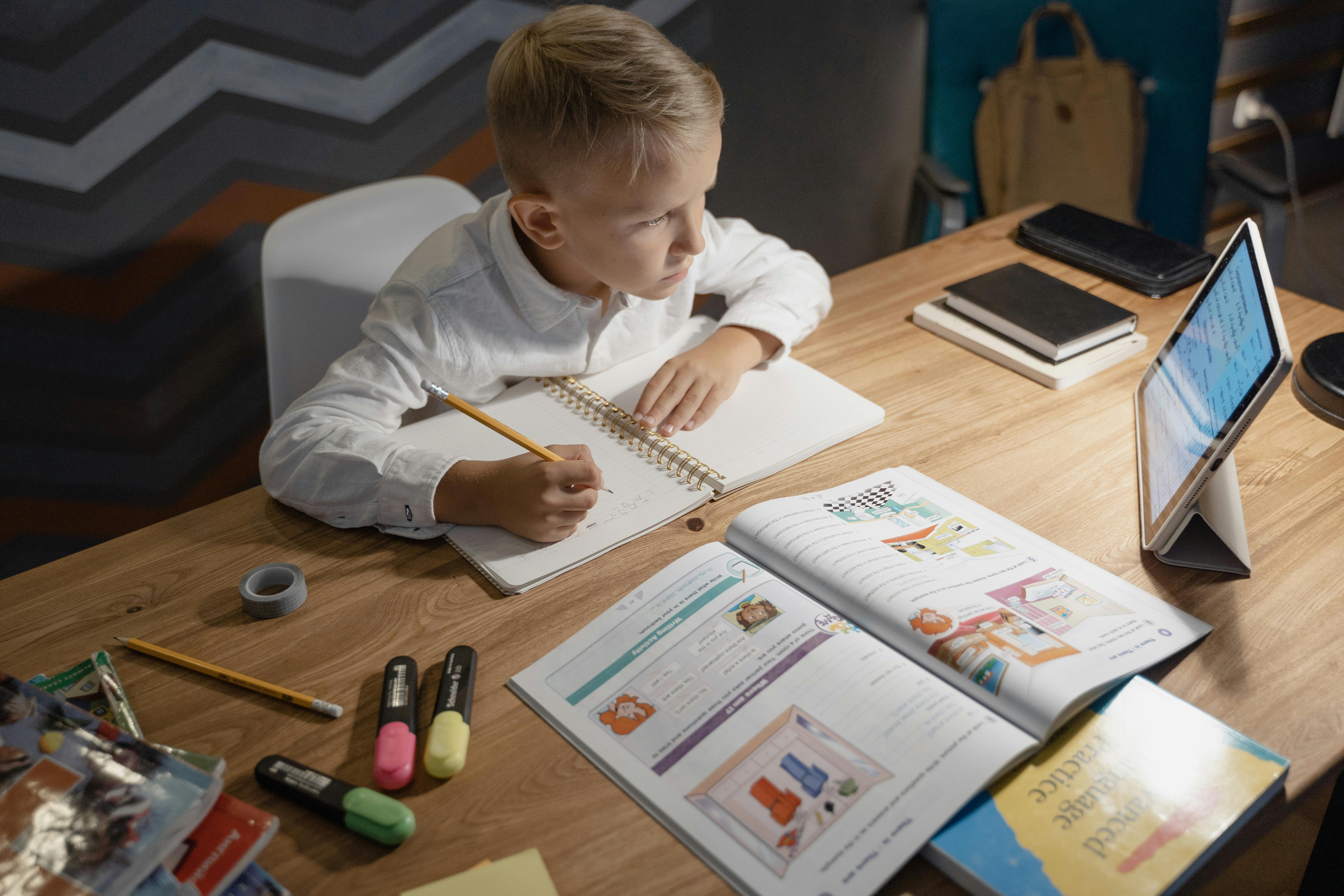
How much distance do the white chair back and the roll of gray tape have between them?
1.49ft

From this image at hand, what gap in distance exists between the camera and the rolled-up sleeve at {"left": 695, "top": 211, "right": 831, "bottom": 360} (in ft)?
3.78

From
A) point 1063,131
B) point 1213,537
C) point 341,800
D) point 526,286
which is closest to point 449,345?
point 526,286

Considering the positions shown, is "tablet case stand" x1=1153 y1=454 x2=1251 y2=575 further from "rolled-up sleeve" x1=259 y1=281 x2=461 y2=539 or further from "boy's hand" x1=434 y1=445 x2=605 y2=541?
"rolled-up sleeve" x1=259 y1=281 x2=461 y2=539

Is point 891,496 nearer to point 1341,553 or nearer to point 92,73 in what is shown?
point 1341,553

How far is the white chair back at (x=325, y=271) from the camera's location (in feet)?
4.01

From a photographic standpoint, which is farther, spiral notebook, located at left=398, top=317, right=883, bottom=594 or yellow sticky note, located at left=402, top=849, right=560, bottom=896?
spiral notebook, located at left=398, top=317, right=883, bottom=594

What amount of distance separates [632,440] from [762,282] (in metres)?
0.36

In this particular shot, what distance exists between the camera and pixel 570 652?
0.75 m

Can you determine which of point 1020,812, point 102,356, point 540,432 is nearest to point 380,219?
point 540,432

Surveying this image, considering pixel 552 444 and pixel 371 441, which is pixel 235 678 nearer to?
pixel 371 441

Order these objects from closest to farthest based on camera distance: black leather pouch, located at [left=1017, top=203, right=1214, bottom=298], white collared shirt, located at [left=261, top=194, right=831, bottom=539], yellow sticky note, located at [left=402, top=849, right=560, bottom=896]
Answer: yellow sticky note, located at [left=402, top=849, right=560, bottom=896] → white collared shirt, located at [left=261, top=194, right=831, bottom=539] → black leather pouch, located at [left=1017, top=203, right=1214, bottom=298]

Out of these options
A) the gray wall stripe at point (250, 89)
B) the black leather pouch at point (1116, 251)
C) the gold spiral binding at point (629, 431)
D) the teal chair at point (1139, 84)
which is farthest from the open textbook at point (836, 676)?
the gray wall stripe at point (250, 89)

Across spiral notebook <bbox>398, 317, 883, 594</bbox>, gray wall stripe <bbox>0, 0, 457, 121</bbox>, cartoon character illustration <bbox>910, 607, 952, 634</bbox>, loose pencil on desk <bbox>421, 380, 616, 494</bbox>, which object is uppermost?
gray wall stripe <bbox>0, 0, 457, 121</bbox>

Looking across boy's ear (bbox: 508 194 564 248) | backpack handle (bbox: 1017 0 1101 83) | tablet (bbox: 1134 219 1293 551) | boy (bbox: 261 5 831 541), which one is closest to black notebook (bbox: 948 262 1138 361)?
tablet (bbox: 1134 219 1293 551)
